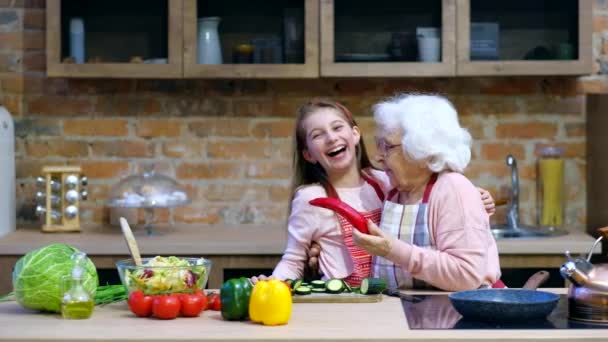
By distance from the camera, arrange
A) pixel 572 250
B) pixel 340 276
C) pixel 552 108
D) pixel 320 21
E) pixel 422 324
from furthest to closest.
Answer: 1. pixel 552 108
2. pixel 320 21
3. pixel 572 250
4. pixel 340 276
5. pixel 422 324

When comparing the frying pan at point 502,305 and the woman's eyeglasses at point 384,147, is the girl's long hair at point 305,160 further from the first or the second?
the frying pan at point 502,305

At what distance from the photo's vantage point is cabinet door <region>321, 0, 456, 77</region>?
405 cm

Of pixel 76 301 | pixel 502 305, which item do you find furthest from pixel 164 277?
pixel 502 305

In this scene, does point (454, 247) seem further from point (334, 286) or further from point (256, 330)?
point (256, 330)

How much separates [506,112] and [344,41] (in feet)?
2.63

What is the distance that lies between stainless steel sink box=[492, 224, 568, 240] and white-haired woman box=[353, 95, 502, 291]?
1.30 metres

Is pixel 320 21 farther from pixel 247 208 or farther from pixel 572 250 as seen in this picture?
pixel 572 250

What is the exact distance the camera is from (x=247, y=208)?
4445mm

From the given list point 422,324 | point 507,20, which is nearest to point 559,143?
point 507,20

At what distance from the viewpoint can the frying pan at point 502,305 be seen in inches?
85.8

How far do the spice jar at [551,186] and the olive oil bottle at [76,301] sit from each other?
254 cm

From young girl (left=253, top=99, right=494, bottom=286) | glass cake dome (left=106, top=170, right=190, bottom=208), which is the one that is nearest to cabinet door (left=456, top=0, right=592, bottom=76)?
young girl (left=253, top=99, right=494, bottom=286)

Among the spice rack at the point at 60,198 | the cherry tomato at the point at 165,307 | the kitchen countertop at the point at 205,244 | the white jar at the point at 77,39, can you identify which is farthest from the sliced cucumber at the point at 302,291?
the white jar at the point at 77,39

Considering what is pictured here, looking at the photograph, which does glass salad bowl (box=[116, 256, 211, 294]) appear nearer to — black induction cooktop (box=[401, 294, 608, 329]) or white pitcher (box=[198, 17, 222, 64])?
black induction cooktop (box=[401, 294, 608, 329])
